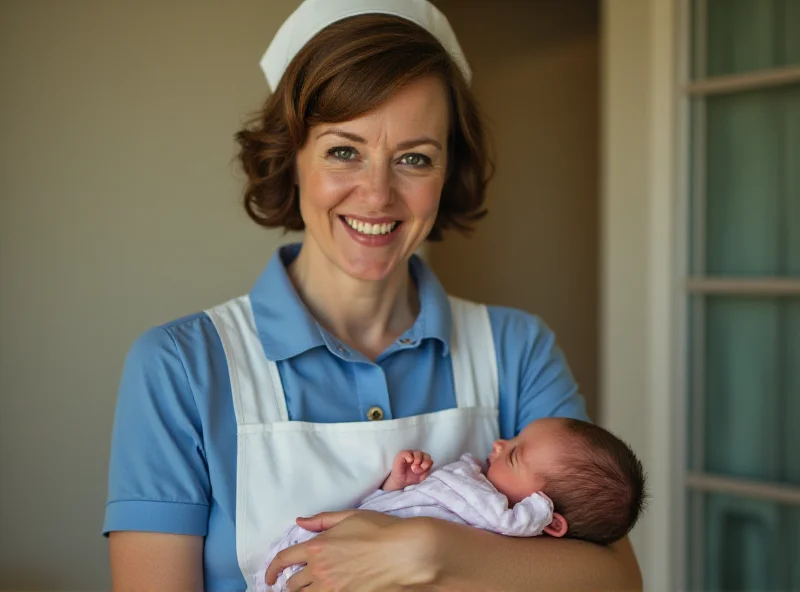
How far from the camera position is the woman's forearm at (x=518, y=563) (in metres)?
1.29

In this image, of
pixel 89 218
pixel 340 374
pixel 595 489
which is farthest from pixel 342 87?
pixel 89 218

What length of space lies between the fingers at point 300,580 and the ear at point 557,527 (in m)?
0.45

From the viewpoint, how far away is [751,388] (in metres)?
2.85

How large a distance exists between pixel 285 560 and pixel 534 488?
0.48 m

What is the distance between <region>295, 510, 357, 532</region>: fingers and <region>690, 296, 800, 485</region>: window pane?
1.98m

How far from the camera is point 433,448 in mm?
1583

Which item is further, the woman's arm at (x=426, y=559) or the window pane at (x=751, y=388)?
the window pane at (x=751, y=388)

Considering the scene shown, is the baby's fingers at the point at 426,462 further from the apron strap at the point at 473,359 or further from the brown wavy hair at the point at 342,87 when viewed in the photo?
the brown wavy hair at the point at 342,87

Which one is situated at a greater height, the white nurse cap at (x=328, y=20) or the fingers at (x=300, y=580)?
the white nurse cap at (x=328, y=20)

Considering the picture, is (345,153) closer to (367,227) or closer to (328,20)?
(367,227)

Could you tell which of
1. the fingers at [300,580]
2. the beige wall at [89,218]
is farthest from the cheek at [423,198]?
the beige wall at [89,218]

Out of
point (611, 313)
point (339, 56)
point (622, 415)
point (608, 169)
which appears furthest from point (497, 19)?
point (339, 56)

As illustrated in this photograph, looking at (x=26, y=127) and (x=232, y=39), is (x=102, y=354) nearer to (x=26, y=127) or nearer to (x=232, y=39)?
(x=26, y=127)

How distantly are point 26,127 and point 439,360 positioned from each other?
125cm
